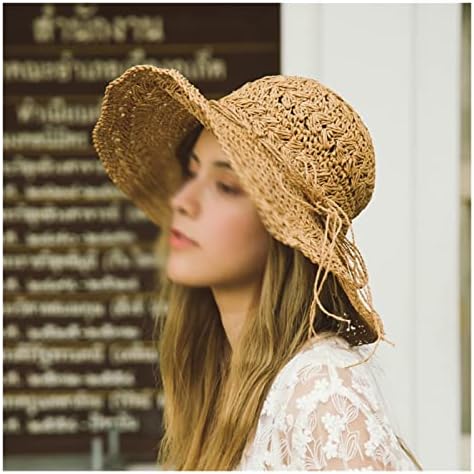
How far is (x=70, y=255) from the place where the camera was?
3443mm

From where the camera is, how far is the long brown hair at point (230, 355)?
170 centimetres

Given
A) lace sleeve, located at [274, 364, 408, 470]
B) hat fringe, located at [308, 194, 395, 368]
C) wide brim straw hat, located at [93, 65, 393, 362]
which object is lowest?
lace sleeve, located at [274, 364, 408, 470]

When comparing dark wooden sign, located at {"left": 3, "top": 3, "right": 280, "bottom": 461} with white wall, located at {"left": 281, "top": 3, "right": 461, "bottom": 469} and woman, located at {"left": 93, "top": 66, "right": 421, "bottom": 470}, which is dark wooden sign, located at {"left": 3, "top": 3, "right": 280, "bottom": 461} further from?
woman, located at {"left": 93, "top": 66, "right": 421, "bottom": 470}

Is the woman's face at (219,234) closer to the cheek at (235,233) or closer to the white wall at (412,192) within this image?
the cheek at (235,233)

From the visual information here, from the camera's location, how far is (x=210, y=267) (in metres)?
1.75

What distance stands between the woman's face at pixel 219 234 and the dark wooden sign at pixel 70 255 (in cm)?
164

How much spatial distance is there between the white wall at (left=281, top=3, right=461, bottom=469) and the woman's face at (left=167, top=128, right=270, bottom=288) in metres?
1.37

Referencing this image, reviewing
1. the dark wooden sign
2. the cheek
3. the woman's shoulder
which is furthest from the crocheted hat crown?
the dark wooden sign

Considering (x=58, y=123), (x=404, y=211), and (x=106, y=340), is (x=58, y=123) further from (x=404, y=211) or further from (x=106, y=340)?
(x=404, y=211)

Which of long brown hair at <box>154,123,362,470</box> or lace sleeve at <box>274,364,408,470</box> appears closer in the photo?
lace sleeve at <box>274,364,408,470</box>

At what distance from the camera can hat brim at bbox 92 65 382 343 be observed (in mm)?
1638

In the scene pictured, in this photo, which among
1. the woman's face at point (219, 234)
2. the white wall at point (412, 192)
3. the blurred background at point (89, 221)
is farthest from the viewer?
the blurred background at point (89, 221)

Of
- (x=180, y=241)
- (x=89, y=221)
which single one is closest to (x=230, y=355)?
(x=180, y=241)

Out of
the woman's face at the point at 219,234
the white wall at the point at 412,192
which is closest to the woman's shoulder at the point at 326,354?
the woman's face at the point at 219,234
